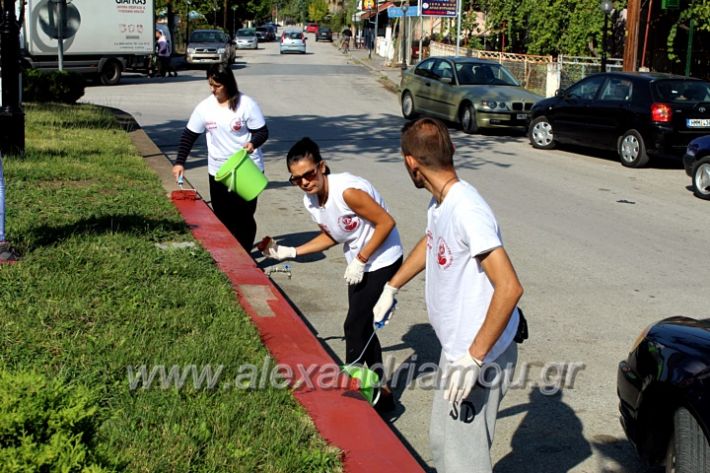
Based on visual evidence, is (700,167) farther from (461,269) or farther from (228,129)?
(461,269)

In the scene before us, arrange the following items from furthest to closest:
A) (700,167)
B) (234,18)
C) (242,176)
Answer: (234,18)
(700,167)
(242,176)

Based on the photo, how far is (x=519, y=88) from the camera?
2102cm

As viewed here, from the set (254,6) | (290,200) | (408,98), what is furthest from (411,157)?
(254,6)

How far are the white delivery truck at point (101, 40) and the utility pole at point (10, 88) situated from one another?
62.6 feet

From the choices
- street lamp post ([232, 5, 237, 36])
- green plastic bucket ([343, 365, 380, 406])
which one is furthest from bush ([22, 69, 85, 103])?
street lamp post ([232, 5, 237, 36])

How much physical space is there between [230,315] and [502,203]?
22.6 feet

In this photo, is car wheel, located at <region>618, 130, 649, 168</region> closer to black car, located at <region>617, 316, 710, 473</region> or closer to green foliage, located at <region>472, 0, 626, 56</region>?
black car, located at <region>617, 316, 710, 473</region>

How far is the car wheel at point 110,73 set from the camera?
33000 mm

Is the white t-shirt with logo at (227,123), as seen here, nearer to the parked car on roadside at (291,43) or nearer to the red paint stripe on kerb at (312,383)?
the red paint stripe on kerb at (312,383)

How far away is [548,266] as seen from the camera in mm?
9062

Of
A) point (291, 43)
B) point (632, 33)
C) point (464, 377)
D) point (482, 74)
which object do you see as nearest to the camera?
point (464, 377)

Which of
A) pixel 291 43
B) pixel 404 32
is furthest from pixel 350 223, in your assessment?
pixel 291 43

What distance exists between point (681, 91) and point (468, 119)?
5.35 metres

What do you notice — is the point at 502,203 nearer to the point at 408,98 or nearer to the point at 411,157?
the point at 411,157
